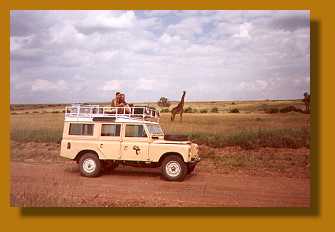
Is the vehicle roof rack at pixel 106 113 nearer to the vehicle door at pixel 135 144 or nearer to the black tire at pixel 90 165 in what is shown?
the vehicle door at pixel 135 144

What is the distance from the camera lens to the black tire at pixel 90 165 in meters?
11.6

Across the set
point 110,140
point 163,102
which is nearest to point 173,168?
point 110,140

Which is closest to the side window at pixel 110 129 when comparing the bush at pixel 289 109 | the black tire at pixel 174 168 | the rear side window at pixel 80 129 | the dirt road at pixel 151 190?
the rear side window at pixel 80 129

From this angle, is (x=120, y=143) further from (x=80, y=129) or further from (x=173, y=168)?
(x=173, y=168)

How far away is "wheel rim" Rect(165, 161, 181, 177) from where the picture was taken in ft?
36.6

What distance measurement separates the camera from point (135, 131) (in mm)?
11547

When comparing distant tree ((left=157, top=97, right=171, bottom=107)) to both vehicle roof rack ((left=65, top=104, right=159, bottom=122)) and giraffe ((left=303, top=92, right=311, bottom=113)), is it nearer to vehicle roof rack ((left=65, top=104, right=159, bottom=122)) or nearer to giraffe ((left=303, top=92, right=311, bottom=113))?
vehicle roof rack ((left=65, top=104, right=159, bottom=122))

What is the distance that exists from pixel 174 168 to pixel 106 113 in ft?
8.28

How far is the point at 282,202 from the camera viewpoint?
9.78 m

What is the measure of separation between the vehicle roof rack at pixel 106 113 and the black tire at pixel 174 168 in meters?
1.40

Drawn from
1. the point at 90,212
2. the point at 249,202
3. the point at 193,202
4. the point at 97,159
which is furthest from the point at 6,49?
the point at 249,202

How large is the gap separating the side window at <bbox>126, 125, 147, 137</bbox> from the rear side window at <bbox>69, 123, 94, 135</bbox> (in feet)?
3.58

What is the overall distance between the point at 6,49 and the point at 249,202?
22.6 feet

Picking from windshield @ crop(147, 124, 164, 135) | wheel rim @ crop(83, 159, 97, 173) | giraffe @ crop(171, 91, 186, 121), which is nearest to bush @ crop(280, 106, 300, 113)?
giraffe @ crop(171, 91, 186, 121)
